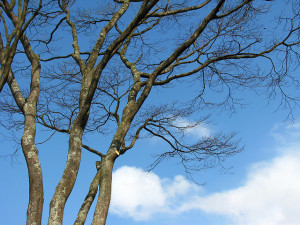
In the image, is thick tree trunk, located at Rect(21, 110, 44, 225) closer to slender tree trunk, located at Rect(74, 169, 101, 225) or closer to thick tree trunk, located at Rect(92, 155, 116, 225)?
slender tree trunk, located at Rect(74, 169, 101, 225)

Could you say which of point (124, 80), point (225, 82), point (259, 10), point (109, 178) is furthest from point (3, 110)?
point (259, 10)

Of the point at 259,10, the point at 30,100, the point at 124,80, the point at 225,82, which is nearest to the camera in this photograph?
the point at 30,100

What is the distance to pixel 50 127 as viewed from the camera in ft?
21.9

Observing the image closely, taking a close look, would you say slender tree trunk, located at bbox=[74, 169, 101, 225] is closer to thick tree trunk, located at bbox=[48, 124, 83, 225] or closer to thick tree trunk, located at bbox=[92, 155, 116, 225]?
thick tree trunk, located at bbox=[48, 124, 83, 225]

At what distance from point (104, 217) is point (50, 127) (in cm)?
358

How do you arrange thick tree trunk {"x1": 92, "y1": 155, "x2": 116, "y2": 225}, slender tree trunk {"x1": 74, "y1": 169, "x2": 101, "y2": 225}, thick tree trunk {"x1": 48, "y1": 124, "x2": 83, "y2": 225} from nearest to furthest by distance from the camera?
1. thick tree trunk {"x1": 92, "y1": 155, "x2": 116, "y2": 225}
2. thick tree trunk {"x1": 48, "y1": 124, "x2": 83, "y2": 225}
3. slender tree trunk {"x1": 74, "y1": 169, "x2": 101, "y2": 225}

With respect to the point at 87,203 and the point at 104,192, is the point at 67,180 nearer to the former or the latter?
the point at 87,203

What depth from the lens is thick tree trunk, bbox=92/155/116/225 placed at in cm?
357

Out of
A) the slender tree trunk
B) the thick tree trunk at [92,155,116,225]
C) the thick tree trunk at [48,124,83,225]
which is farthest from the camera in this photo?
the slender tree trunk

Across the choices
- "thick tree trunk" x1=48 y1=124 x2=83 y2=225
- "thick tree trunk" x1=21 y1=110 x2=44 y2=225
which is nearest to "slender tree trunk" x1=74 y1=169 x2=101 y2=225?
"thick tree trunk" x1=48 y1=124 x2=83 y2=225

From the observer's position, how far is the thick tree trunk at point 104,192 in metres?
3.57

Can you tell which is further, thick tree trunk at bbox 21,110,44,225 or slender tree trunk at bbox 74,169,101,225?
slender tree trunk at bbox 74,169,101,225

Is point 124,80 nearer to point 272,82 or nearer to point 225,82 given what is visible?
point 225,82

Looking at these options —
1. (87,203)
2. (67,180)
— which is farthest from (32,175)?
(87,203)
